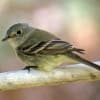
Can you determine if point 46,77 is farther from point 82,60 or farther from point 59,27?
point 59,27

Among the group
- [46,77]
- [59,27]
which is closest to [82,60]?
[46,77]

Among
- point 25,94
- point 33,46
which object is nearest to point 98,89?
point 25,94

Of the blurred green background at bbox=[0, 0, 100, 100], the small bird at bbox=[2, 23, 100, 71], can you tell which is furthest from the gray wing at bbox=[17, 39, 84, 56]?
the blurred green background at bbox=[0, 0, 100, 100]

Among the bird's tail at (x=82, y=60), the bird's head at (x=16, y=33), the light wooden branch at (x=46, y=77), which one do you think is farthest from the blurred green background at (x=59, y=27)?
the light wooden branch at (x=46, y=77)

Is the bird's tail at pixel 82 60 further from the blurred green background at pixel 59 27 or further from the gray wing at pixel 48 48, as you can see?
the blurred green background at pixel 59 27

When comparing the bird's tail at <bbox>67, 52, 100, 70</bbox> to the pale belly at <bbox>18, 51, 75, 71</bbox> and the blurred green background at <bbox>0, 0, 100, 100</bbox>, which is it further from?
the blurred green background at <bbox>0, 0, 100, 100</bbox>

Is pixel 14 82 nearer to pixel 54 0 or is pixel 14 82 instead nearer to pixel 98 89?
pixel 98 89
